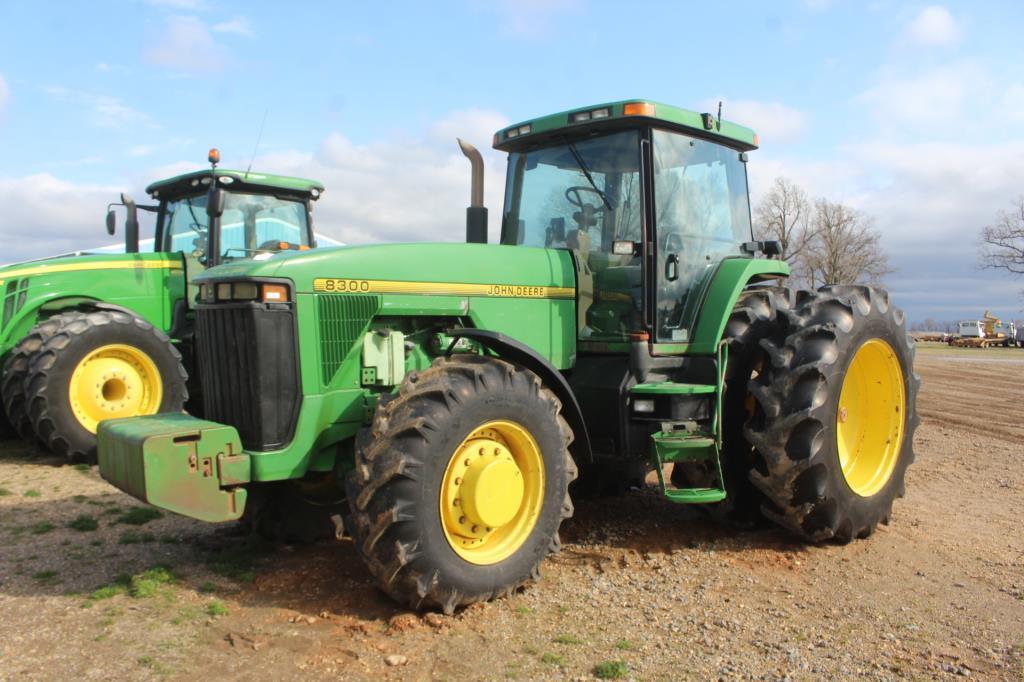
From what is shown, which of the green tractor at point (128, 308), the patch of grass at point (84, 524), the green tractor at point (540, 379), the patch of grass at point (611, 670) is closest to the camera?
the patch of grass at point (611, 670)

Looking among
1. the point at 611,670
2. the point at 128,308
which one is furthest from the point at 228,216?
the point at 611,670

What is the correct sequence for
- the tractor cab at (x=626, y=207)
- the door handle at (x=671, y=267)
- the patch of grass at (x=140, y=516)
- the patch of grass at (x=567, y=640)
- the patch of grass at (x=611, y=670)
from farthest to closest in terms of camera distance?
the patch of grass at (x=140, y=516) < the door handle at (x=671, y=267) < the tractor cab at (x=626, y=207) < the patch of grass at (x=567, y=640) < the patch of grass at (x=611, y=670)

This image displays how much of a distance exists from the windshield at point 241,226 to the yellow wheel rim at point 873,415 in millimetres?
6066

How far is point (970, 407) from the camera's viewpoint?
1232 centimetres

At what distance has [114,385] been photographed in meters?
8.53

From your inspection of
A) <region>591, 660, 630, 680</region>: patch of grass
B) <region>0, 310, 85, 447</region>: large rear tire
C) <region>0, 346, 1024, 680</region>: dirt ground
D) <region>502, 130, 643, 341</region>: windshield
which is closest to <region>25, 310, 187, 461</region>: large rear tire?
<region>0, 310, 85, 447</region>: large rear tire

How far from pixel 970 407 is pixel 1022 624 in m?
9.08

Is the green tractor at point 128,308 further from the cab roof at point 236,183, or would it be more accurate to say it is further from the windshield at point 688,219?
the windshield at point 688,219

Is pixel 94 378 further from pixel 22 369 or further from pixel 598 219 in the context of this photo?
pixel 598 219

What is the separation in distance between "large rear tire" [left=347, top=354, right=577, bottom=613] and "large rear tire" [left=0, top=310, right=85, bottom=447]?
18.5ft

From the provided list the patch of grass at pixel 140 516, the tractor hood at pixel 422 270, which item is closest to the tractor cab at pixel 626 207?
the tractor hood at pixel 422 270

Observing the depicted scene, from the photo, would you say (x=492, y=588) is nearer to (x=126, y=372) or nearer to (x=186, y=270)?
(x=126, y=372)

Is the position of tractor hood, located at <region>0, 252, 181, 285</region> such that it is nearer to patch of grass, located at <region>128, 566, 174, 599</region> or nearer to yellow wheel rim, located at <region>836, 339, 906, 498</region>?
patch of grass, located at <region>128, 566, 174, 599</region>

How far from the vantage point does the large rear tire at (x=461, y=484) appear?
3.95 meters
